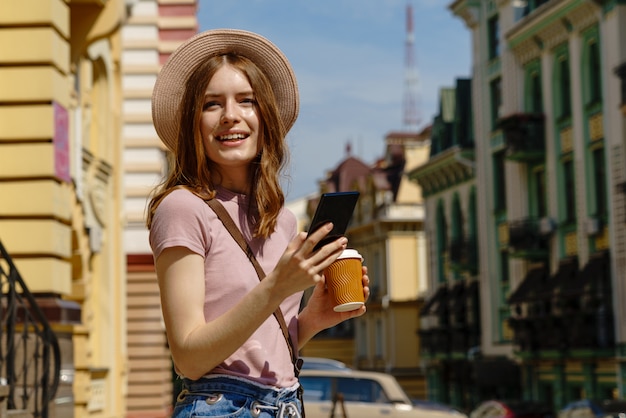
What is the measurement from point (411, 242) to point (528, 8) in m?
24.5

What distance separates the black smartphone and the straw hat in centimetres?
69

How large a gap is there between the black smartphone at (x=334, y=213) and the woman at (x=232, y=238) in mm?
21

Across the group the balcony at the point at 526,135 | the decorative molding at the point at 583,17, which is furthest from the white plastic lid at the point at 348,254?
the balcony at the point at 526,135

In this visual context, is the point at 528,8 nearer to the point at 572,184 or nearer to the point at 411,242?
the point at 572,184

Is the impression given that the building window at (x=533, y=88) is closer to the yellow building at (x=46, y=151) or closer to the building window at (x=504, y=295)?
the building window at (x=504, y=295)

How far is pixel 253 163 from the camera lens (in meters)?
3.87

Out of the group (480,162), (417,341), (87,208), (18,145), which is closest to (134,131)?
(87,208)

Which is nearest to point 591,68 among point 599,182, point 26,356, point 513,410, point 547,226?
point 599,182

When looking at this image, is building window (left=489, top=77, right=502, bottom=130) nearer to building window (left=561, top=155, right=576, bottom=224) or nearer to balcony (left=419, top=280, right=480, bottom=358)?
balcony (left=419, top=280, right=480, bottom=358)

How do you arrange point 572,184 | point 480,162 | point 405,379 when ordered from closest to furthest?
point 572,184 < point 480,162 < point 405,379

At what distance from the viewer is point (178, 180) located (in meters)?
3.78

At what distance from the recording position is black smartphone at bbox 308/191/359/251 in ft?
10.9

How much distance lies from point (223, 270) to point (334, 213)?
16.7 inches

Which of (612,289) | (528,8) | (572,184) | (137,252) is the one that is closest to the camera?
(137,252)
